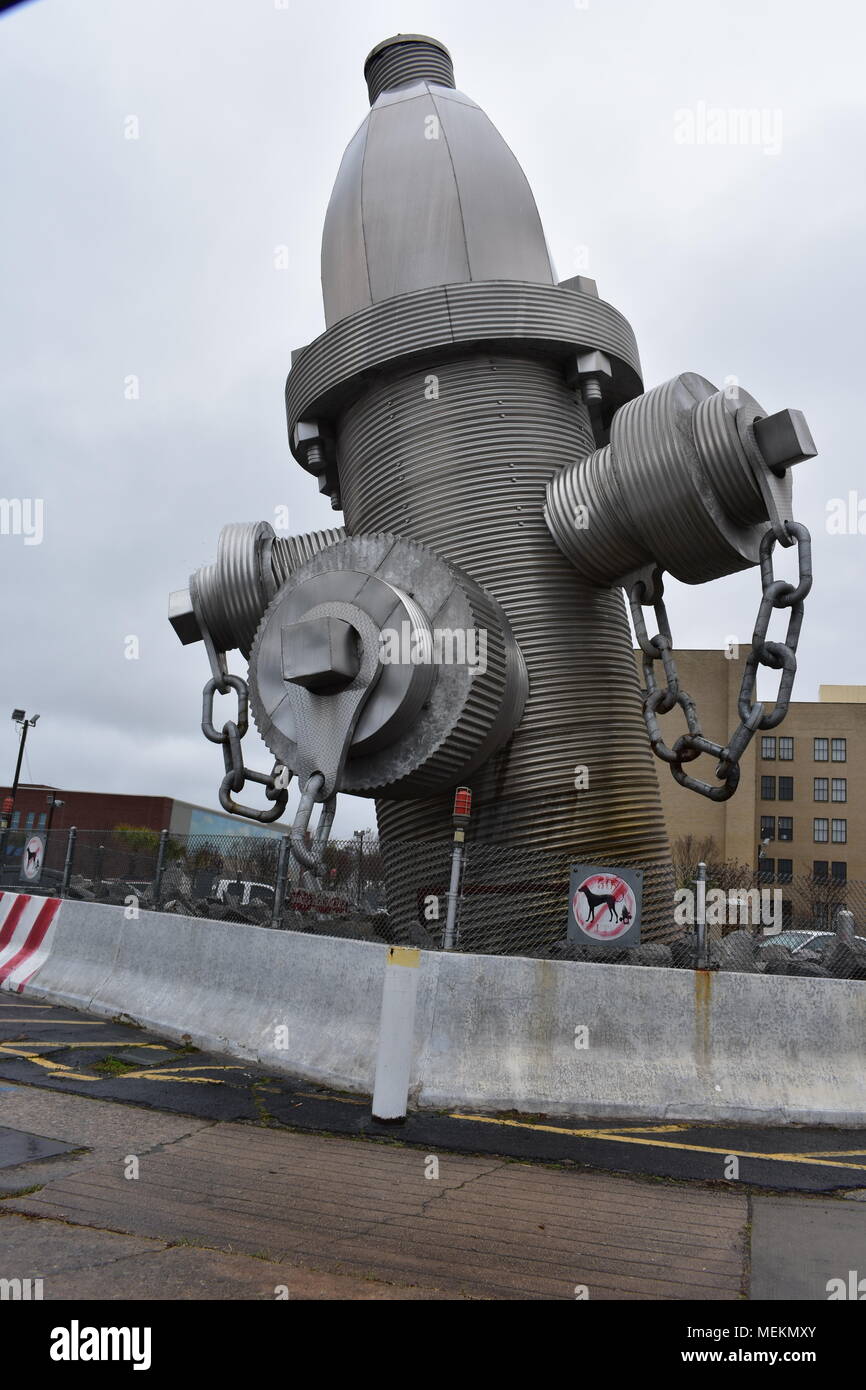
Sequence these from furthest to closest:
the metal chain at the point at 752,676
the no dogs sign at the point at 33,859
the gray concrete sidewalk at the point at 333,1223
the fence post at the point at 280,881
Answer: the no dogs sign at the point at 33,859 < the metal chain at the point at 752,676 < the fence post at the point at 280,881 < the gray concrete sidewalk at the point at 333,1223

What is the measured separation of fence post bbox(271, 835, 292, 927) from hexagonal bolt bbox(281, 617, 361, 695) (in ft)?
5.10

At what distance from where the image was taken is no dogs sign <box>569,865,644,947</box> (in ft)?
28.6

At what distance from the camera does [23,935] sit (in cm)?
1327

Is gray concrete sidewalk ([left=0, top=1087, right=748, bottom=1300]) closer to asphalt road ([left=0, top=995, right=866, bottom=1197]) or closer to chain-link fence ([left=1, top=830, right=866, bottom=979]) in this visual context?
asphalt road ([left=0, top=995, right=866, bottom=1197])

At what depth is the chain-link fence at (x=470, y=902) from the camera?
9.05 metres

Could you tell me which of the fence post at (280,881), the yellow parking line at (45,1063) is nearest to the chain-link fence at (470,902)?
the fence post at (280,881)

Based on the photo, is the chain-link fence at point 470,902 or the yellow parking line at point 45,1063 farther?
the chain-link fence at point 470,902

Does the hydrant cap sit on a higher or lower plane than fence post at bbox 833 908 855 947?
higher

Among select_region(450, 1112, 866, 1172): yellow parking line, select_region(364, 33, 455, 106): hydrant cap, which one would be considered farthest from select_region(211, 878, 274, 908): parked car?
select_region(364, 33, 455, 106): hydrant cap

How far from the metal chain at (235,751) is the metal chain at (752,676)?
12.8ft

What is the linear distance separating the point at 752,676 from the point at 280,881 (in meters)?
4.71

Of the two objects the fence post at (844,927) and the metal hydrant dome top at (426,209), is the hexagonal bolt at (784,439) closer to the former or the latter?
the fence post at (844,927)
